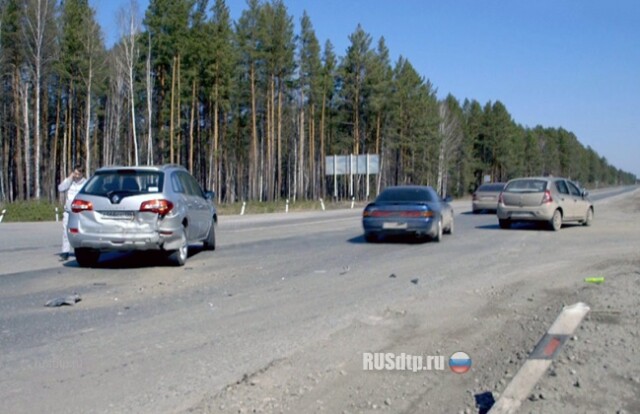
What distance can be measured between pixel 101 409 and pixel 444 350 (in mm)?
3154

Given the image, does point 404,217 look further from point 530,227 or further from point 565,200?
point 530,227

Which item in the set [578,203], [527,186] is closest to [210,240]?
[527,186]

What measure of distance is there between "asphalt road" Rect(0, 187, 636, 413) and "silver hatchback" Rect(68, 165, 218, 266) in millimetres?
479

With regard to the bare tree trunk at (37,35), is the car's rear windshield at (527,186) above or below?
below

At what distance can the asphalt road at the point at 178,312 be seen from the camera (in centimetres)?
532

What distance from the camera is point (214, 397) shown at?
16.5 ft

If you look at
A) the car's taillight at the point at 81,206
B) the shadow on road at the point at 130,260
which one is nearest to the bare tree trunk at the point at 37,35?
the shadow on road at the point at 130,260

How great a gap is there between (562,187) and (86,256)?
15577 mm

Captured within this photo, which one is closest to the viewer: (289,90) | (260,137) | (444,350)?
(444,350)

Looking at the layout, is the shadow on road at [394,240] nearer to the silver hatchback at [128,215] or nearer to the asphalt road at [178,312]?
the asphalt road at [178,312]

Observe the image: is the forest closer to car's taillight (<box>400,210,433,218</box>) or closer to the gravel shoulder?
car's taillight (<box>400,210,433,218</box>)

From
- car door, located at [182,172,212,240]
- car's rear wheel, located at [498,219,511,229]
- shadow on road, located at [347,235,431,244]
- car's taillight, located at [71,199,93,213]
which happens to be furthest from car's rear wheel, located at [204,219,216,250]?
car's rear wheel, located at [498,219,511,229]

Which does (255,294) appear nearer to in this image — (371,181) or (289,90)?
(289,90)

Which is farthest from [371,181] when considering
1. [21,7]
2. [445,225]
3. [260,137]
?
[445,225]
